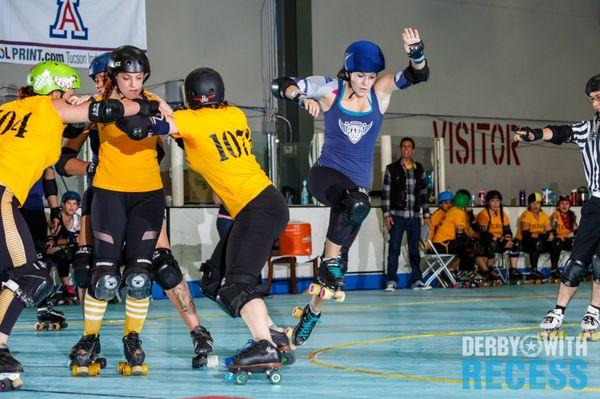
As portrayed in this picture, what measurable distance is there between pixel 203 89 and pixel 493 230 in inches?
321

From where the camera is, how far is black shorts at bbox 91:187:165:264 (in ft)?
13.9

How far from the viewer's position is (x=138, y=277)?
13.8 ft

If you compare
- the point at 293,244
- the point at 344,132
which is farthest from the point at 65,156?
the point at 293,244

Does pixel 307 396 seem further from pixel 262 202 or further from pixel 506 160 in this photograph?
pixel 506 160

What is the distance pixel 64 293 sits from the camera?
30.2 feet

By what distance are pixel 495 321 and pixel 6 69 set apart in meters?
7.72

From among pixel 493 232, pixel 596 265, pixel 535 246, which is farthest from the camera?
pixel 535 246

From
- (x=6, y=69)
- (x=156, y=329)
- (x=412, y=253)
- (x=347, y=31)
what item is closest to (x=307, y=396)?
(x=156, y=329)

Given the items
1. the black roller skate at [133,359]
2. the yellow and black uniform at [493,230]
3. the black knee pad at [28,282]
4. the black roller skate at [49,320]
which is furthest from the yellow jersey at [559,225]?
the black knee pad at [28,282]

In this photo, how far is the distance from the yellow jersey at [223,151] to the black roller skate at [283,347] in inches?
24.6

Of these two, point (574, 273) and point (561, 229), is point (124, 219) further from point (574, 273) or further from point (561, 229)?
point (561, 229)

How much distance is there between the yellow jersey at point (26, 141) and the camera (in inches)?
155

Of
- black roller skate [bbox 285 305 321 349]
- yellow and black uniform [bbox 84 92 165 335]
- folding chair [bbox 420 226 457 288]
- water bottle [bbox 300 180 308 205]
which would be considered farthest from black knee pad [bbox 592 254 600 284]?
water bottle [bbox 300 180 308 205]

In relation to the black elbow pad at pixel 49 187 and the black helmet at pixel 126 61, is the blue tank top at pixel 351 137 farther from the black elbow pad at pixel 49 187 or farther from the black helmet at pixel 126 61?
the black elbow pad at pixel 49 187
